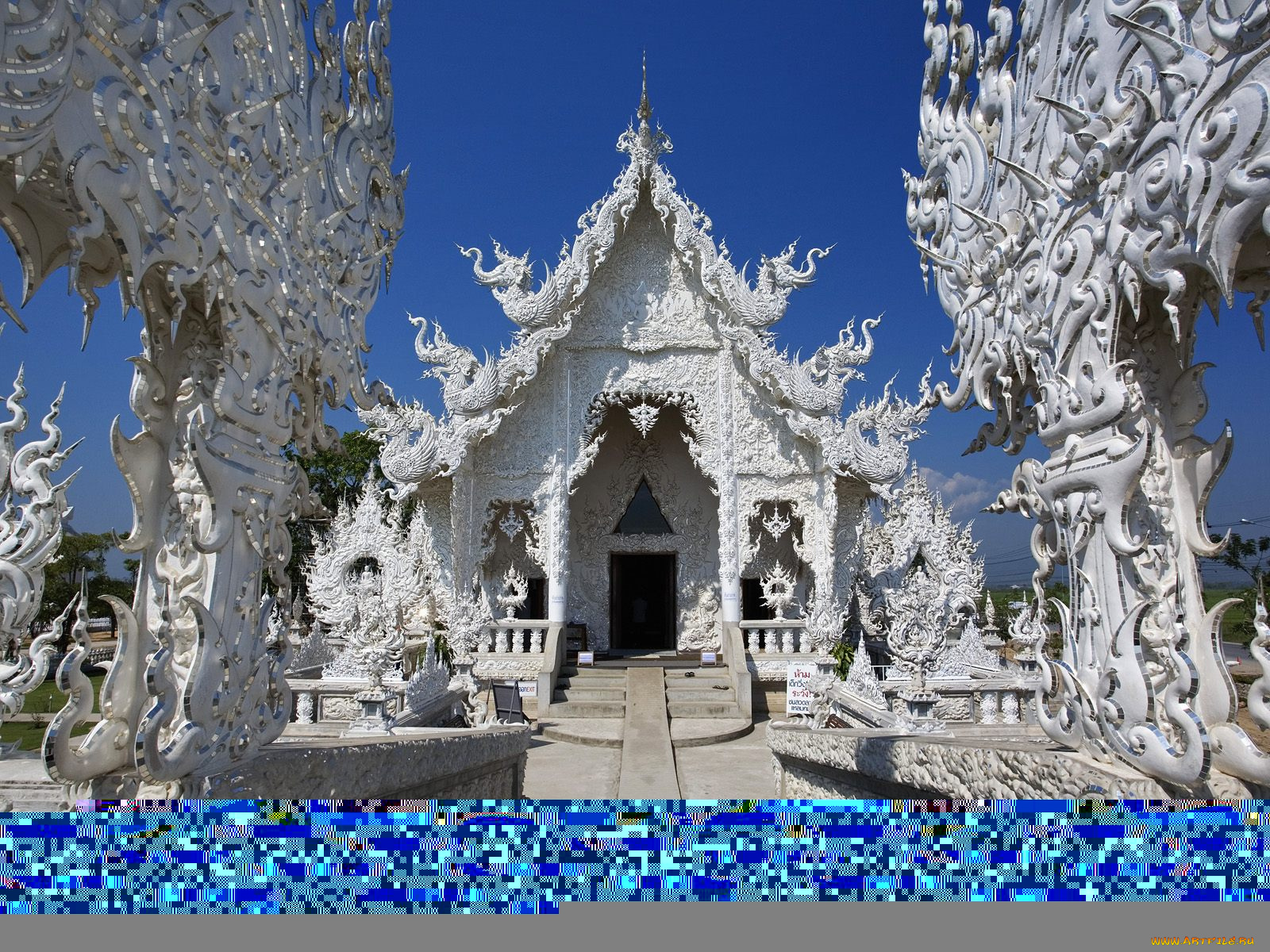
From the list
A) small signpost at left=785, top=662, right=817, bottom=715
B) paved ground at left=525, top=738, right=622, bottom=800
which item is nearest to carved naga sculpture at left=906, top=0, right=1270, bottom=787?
small signpost at left=785, top=662, right=817, bottom=715

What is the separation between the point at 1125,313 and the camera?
301cm

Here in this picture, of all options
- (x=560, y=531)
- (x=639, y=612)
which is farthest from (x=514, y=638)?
(x=639, y=612)

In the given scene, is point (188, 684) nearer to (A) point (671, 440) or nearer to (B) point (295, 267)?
(B) point (295, 267)

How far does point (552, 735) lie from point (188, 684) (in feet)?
23.3

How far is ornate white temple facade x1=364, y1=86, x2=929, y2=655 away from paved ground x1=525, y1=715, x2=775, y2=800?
2.47 metres

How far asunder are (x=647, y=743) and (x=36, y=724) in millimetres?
7893

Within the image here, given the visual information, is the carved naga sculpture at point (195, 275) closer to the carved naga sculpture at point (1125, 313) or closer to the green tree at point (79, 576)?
the carved naga sculpture at point (1125, 313)

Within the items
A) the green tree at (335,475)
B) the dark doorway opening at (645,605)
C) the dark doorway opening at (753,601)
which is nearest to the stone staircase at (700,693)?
the dark doorway opening at (753,601)

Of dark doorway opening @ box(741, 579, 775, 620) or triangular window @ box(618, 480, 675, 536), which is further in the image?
triangular window @ box(618, 480, 675, 536)

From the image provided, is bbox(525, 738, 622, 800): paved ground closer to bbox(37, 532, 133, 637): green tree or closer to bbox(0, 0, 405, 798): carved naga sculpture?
bbox(0, 0, 405, 798): carved naga sculpture

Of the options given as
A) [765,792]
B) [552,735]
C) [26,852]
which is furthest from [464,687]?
[26,852]

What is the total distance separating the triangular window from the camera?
Answer: 45.0 ft

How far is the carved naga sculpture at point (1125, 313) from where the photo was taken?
2.43m

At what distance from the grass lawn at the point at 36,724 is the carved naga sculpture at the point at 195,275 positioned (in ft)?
16.5
